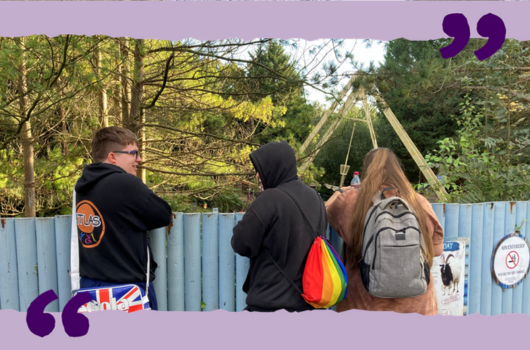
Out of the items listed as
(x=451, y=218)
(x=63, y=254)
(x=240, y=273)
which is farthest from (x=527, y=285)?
(x=63, y=254)

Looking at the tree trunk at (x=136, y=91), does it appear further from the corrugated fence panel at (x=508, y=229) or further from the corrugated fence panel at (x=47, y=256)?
the corrugated fence panel at (x=508, y=229)

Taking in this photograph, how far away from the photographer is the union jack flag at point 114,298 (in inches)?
90.5

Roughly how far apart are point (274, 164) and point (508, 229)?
2.69 m

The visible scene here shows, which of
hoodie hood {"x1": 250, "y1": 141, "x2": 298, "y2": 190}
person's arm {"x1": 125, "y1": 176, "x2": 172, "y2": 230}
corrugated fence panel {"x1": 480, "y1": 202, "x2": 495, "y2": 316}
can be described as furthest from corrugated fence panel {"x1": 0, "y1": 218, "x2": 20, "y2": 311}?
corrugated fence panel {"x1": 480, "y1": 202, "x2": 495, "y2": 316}

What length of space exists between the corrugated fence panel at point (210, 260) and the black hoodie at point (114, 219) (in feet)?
2.07

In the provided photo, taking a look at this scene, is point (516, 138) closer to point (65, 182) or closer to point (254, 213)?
point (254, 213)

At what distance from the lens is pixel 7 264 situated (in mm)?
2844

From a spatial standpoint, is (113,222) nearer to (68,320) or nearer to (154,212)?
(154,212)

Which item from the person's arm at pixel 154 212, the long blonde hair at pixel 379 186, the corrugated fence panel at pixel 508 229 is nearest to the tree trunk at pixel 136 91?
the person's arm at pixel 154 212

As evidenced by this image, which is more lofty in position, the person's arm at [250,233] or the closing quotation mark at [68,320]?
the person's arm at [250,233]

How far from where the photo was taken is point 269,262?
2326 mm

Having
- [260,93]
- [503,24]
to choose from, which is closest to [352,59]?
[260,93]

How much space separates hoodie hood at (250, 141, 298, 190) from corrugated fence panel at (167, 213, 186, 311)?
0.93 metres

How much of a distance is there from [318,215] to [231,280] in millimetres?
1083
